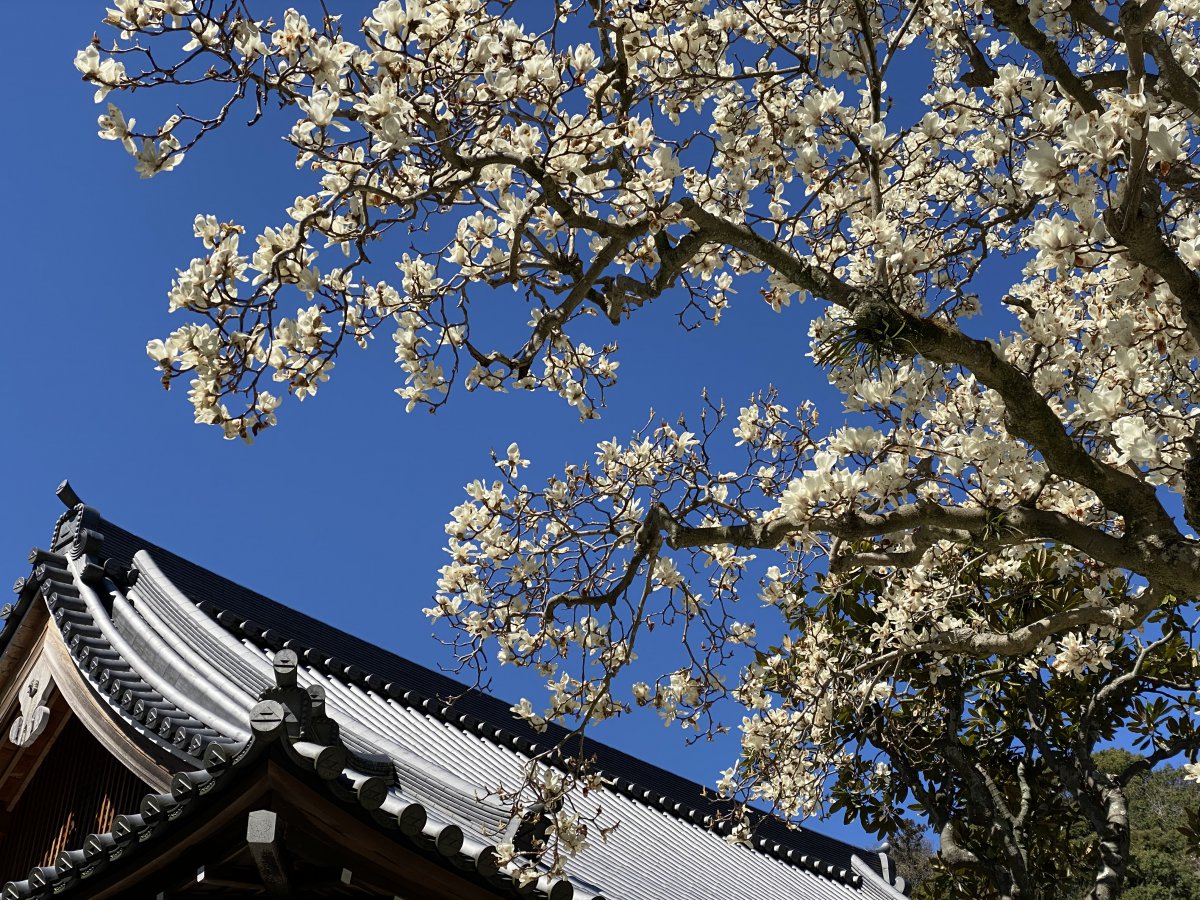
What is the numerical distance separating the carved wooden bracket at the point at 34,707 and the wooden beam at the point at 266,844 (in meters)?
3.65

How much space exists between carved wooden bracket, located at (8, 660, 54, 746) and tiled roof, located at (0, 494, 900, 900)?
43cm

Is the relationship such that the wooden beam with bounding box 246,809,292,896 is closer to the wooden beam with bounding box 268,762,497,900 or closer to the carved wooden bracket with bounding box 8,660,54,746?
the wooden beam with bounding box 268,762,497,900

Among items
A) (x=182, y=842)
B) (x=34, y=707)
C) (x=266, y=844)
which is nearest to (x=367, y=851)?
(x=266, y=844)

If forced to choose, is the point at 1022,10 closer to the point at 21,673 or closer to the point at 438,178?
the point at 438,178

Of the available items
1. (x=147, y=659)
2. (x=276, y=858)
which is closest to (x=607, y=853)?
(x=147, y=659)

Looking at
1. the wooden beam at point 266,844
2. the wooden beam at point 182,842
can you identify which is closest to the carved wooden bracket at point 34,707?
the wooden beam at point 182,842

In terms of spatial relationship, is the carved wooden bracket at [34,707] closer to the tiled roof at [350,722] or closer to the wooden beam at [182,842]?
the tiled roof at [350,722]

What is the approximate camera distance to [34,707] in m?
7.40

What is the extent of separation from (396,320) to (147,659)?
304 cm

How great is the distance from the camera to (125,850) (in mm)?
4477

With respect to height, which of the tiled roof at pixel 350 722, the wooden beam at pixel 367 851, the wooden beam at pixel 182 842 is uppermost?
the tiled roof at pixel 350 722

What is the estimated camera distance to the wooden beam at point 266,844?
4.22 metres

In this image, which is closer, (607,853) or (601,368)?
(601,368)

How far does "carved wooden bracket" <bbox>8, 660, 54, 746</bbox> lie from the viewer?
289 inches
